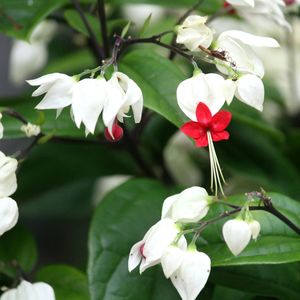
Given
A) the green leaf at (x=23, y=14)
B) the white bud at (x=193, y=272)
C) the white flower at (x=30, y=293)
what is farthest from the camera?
the green leaf at (x=23, y=14)

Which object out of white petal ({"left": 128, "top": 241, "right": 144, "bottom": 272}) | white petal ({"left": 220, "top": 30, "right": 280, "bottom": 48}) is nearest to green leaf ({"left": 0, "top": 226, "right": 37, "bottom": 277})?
white petal ({"left": 128, "top": 241, "right": 144, "bottom": 272})

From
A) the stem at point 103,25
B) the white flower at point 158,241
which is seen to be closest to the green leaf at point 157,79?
the stem at point 103,25

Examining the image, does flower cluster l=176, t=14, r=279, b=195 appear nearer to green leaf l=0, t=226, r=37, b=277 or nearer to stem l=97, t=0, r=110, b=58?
stem l=97, t=0, r=110, b=58

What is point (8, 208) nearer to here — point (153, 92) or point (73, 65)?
point (153, 92)

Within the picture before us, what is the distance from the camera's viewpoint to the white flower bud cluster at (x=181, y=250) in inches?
21.2

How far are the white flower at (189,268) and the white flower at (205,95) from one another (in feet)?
0.35

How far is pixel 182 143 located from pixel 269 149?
203 mm

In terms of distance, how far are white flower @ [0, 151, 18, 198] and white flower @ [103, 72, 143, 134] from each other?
95 millimetres

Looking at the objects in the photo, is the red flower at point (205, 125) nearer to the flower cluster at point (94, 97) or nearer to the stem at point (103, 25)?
the flower cluster at point (94, 97)

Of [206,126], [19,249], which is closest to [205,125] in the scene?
[206,126]

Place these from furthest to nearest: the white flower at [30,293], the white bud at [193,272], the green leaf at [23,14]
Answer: the green leaf at [23,14], the white flower at [30,293], the white bud at [193,272]

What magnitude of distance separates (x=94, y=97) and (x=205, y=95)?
3.4 inches

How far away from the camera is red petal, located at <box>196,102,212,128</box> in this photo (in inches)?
22.4

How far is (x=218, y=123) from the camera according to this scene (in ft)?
1.89
